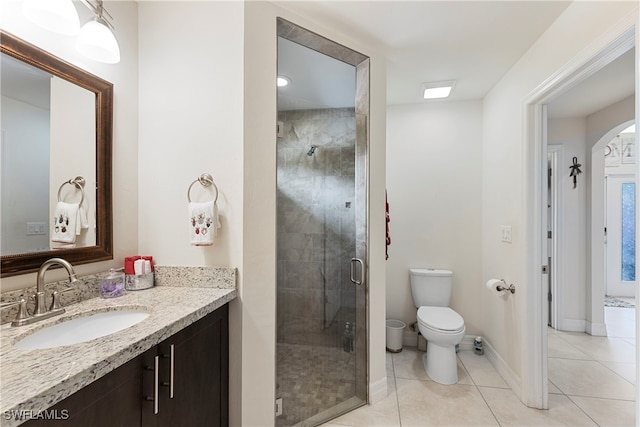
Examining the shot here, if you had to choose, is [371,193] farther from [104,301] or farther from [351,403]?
[104,301]

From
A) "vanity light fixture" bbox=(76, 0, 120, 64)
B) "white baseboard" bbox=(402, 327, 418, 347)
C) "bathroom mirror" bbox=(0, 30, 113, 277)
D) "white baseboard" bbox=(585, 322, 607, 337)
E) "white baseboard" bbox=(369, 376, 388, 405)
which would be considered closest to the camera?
"bathroom mirror" bbox=(0, 30, 113, 277)

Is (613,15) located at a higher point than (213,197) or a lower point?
higher

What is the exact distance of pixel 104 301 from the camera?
1.28m

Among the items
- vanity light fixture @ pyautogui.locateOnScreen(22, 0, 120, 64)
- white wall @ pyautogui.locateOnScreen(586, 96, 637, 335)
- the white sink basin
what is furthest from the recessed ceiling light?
white wall @ pyautogui.locateOnScreen(586, 96, 637, 335)

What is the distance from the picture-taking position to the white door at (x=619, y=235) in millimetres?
4551

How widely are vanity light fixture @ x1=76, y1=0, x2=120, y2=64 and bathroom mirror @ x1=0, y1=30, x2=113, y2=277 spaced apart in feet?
0.43

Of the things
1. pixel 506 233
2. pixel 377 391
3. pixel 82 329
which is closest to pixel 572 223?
pixel 506 233

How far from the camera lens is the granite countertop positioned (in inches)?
24.1

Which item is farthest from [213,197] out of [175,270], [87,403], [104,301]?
[87,403]

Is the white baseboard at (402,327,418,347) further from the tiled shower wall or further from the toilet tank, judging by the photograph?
the tiled shower wall

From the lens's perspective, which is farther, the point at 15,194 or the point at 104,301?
the point at 104,301

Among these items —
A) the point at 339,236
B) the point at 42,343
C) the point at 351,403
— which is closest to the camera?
the point at 42,343

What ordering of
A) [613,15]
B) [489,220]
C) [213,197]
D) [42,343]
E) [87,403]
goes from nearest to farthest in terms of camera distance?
[87,403], [42,343], [613,15], [213,197], [489,220]

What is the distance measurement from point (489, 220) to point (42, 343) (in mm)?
3048
